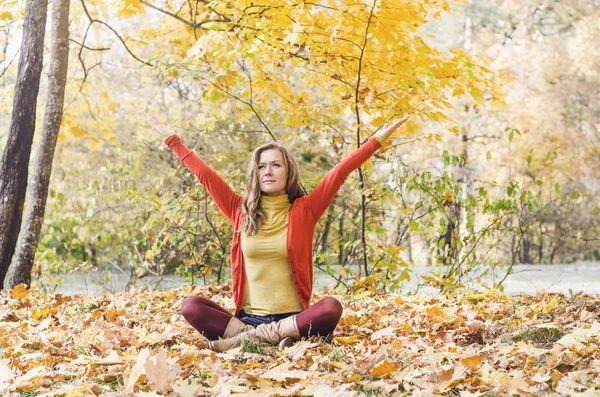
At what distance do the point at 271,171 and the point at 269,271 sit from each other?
0.56m

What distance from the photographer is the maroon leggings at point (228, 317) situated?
3.41 m

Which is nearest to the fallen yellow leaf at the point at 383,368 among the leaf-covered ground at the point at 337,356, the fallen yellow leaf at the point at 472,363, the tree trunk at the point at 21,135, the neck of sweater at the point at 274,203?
the leaf-covered ground at the point at 337,356

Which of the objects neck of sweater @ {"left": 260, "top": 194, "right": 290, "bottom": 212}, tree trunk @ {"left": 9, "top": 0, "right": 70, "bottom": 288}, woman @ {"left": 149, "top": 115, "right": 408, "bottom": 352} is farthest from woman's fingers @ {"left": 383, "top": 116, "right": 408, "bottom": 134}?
tree trunk @ {"left": 9, "top": 0, "right": 70, "bottom": 288}

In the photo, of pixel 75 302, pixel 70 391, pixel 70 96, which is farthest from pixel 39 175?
pixel 70 96

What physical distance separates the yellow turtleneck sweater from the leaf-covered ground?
12.0 inches

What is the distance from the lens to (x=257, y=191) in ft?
12.1

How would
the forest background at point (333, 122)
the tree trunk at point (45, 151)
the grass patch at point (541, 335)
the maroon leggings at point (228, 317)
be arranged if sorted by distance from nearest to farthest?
the maroon leggings at point (228, 317), the grass patch at point (541, 335), the forest background at point (333, 122), the tree trunk at point (45, 151)

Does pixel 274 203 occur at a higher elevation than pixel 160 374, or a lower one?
higher

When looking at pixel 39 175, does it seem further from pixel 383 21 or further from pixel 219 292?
pixel 383 21

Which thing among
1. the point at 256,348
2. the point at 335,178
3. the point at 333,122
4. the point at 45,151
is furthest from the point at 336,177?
the point at 45,151

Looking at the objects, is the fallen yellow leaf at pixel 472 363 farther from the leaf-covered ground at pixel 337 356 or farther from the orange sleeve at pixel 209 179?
the orange sleeve at pixel 209 179

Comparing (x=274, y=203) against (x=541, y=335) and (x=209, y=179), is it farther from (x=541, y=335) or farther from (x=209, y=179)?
(x=541, y=335)

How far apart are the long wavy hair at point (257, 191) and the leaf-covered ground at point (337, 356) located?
0.67m

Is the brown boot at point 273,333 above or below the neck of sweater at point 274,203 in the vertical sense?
below
